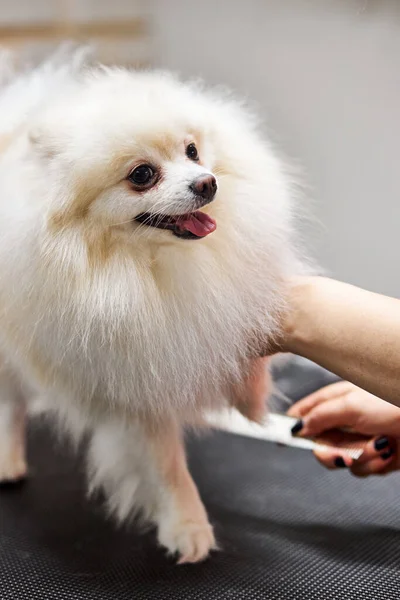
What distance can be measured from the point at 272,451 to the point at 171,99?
682mm

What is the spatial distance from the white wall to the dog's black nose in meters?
0.37

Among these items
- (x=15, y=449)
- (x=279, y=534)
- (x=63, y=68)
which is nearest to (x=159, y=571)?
(x=279, y=534)

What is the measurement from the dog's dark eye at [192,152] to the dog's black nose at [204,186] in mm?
73

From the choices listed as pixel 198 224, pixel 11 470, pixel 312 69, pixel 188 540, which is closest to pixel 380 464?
pixel 188 540

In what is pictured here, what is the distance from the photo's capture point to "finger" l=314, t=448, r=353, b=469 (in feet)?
3.05

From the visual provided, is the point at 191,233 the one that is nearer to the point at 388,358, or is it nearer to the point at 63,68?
the point at 388,358

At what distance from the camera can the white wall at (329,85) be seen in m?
0.98

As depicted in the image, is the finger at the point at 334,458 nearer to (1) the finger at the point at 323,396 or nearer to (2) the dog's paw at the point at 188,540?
(1) the finger at the point at 323,396

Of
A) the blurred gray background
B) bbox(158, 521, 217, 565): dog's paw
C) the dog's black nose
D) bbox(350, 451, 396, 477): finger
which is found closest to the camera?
the dog's black nose

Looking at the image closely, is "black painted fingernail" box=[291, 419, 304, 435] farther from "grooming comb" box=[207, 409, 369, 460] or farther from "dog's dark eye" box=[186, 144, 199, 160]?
"dog's dark eye" box=[186, 144, 199, 160]

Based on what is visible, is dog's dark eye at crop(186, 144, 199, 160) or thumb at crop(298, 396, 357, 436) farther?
thumb at crop(298, 396, 357, 436)

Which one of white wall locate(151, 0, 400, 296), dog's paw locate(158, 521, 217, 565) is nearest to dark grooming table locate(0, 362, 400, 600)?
dog's paw locate(158, 521, 217, 565)

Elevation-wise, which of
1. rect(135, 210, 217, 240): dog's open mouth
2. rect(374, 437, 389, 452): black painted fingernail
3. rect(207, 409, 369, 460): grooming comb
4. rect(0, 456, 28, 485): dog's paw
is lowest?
rect(0, 456, 28, 485): dog's paw

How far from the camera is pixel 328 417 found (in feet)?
3.06
